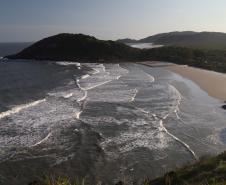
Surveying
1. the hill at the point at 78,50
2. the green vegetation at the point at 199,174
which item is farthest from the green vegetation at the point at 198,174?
the hill at the point at 78,50

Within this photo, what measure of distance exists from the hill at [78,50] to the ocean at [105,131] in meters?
40.7

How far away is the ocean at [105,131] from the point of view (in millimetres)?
16312

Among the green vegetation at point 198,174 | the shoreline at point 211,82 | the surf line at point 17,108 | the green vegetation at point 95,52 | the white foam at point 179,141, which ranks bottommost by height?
the surf line at point 17,108

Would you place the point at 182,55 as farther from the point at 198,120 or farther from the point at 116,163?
the point at 116,163

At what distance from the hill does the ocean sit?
40684 mm

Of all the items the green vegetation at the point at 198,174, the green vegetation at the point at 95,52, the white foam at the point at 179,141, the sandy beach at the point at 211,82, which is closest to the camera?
the green vegetation at the point at 198,174

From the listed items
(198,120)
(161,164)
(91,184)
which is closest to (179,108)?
(198,120)

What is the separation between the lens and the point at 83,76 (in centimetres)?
5097

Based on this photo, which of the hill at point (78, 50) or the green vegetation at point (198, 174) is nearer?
the green vegetation at point (198, 174)

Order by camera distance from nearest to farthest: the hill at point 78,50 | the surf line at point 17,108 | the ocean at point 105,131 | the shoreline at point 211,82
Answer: the ocean at point 105,131, the surf line at point 17,108, the shoreline at point 211,82, the hill at point 78,50

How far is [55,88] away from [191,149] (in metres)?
23.5

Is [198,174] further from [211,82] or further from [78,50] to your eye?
[78,50]

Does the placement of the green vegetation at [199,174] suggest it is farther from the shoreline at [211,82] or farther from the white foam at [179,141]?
the shoreline at [211,82]

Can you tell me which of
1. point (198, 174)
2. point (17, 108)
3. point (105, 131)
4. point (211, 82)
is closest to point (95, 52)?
point (211, 82)
